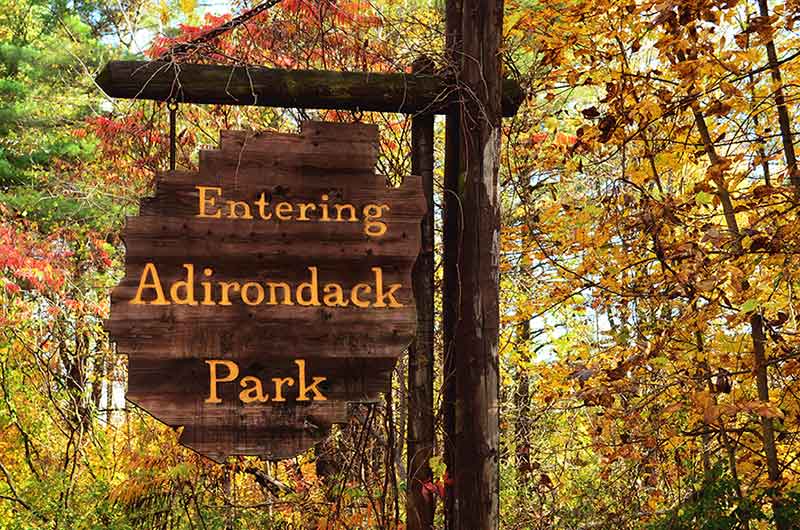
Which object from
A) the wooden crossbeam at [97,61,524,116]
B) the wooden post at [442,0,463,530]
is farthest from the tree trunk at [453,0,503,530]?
the wooden crossbeam at [97,61,524,116]

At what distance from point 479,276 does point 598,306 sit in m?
2.75

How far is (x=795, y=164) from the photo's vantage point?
4539mm

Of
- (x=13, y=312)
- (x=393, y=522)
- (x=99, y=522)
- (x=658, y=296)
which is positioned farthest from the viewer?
(x=13, y=312)

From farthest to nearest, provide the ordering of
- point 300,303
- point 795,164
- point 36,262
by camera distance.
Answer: point 36,262 < point 795,164 < point 300,303

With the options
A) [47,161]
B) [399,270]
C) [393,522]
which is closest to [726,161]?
[399,270]

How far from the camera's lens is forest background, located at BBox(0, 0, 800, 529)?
15.0ft

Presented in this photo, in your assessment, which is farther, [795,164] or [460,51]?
[795,164]

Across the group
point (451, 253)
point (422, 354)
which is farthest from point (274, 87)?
point (422, 354)

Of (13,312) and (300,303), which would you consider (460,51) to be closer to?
(300,303)

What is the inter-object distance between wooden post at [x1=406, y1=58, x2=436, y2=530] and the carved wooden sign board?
17.0 inches

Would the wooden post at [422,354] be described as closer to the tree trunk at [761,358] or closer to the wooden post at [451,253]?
the wooden post at [451,253]

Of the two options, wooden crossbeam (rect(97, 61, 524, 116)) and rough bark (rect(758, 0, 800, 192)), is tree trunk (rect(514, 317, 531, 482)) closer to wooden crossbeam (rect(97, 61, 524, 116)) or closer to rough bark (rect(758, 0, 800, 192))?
rough bark (rect(758, 0, 800, 192))

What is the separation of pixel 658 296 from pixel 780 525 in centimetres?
144

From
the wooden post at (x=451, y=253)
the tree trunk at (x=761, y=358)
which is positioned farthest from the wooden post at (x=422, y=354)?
the tree trunk at (x=761, y=358)
